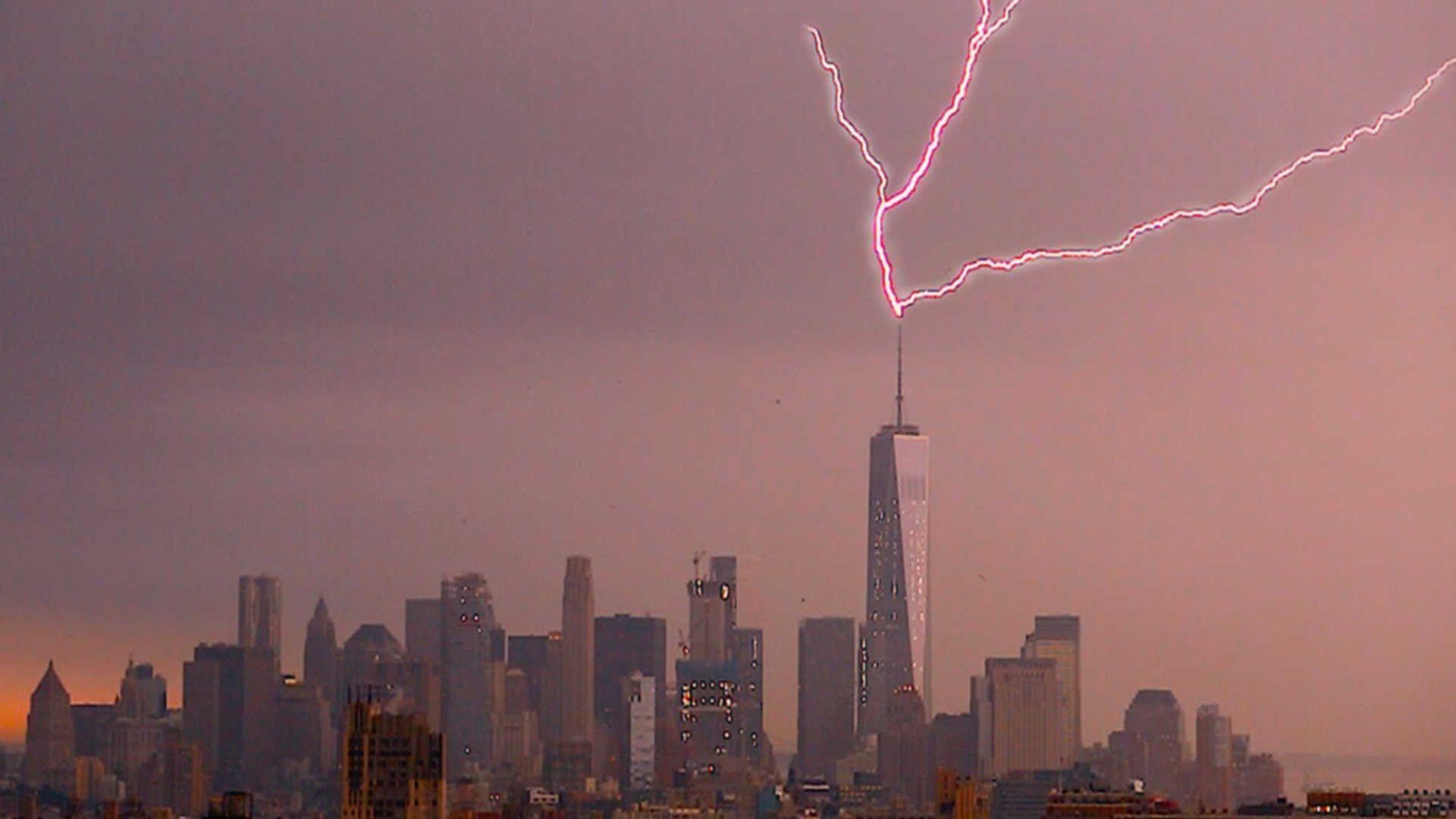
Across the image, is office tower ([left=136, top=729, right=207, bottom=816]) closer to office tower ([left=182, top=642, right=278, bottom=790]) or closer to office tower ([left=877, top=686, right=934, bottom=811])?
office tower ([left=182, top=642, right=278, bottom=790])

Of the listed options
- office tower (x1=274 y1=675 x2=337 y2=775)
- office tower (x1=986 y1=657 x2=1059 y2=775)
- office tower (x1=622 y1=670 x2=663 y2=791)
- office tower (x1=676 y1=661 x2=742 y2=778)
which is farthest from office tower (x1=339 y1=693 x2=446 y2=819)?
office tower (x1=676 y1=661 x2=742 y2=778)

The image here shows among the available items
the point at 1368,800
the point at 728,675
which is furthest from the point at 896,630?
the point at 1368,800

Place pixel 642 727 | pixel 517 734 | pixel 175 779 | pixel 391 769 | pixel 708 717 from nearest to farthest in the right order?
pixel 391 769 → pixel 175 779 → pixel 517 734 → pixel 708 717 → pixel 642 727

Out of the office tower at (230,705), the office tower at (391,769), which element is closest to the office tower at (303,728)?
the office tower at (230,705)

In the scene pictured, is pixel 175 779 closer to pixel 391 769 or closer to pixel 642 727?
pixel 642 727

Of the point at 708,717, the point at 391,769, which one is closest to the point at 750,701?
the point at 708,717

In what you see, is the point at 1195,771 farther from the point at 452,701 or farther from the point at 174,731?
the point at 174,731

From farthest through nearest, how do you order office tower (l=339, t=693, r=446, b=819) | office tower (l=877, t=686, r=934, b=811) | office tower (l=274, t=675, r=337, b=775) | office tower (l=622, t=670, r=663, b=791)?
office tower (l=622, t=670, r=663, b=791) → office tower (l=877, t=686, r=934, b=811) → office tower (l=274, t=675, r=337, b=775) → office tower (l=339, t=693, r=446, b=819)
